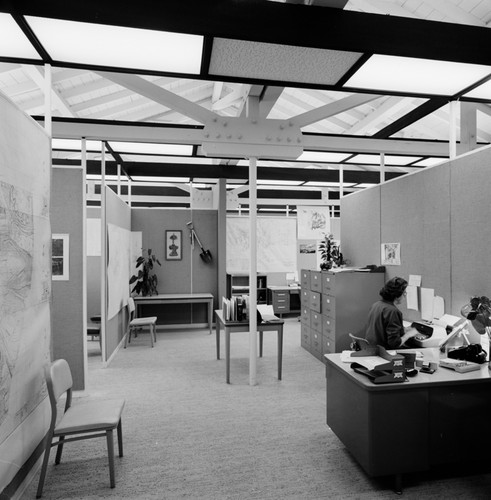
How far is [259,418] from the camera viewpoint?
360 centimetres

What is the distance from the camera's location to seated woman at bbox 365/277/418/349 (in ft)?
11.4

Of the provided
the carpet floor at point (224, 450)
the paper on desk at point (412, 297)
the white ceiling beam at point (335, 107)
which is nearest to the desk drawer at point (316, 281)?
the carpet floor at point (224, 450)

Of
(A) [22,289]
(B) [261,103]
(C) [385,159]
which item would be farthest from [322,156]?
(A) [22,289]

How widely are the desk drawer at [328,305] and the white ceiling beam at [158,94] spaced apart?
9.54 feet

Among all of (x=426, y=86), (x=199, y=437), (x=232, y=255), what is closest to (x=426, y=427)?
(x=199, y=437)

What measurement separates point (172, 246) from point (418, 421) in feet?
20.4

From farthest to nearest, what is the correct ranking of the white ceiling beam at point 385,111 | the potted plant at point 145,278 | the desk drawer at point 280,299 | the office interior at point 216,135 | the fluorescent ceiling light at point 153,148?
the desk drawer at point 280,299, the potted plant at point 145,278, the white ceiling beam at point 385,111, the fluorescent ceiling light at point 153,148, the office interior at point 216,135

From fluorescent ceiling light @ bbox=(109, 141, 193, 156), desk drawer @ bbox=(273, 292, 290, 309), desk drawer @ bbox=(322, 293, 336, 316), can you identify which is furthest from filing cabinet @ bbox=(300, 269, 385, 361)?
desk drawer @ bbox=(273, 292, 290, 309)

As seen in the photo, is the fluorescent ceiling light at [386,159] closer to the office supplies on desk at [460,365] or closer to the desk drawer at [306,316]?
the desk drawer at [306,316]

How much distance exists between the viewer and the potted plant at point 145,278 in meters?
7.39

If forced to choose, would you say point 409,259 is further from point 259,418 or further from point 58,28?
point 58,28

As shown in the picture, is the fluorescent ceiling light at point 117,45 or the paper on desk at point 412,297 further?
the paper on desk at point 412,297

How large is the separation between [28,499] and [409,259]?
4203 mm

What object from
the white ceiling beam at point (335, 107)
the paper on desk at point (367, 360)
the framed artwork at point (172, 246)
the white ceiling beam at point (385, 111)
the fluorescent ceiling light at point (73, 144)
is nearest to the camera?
the paper on desk at point (367, 360)
